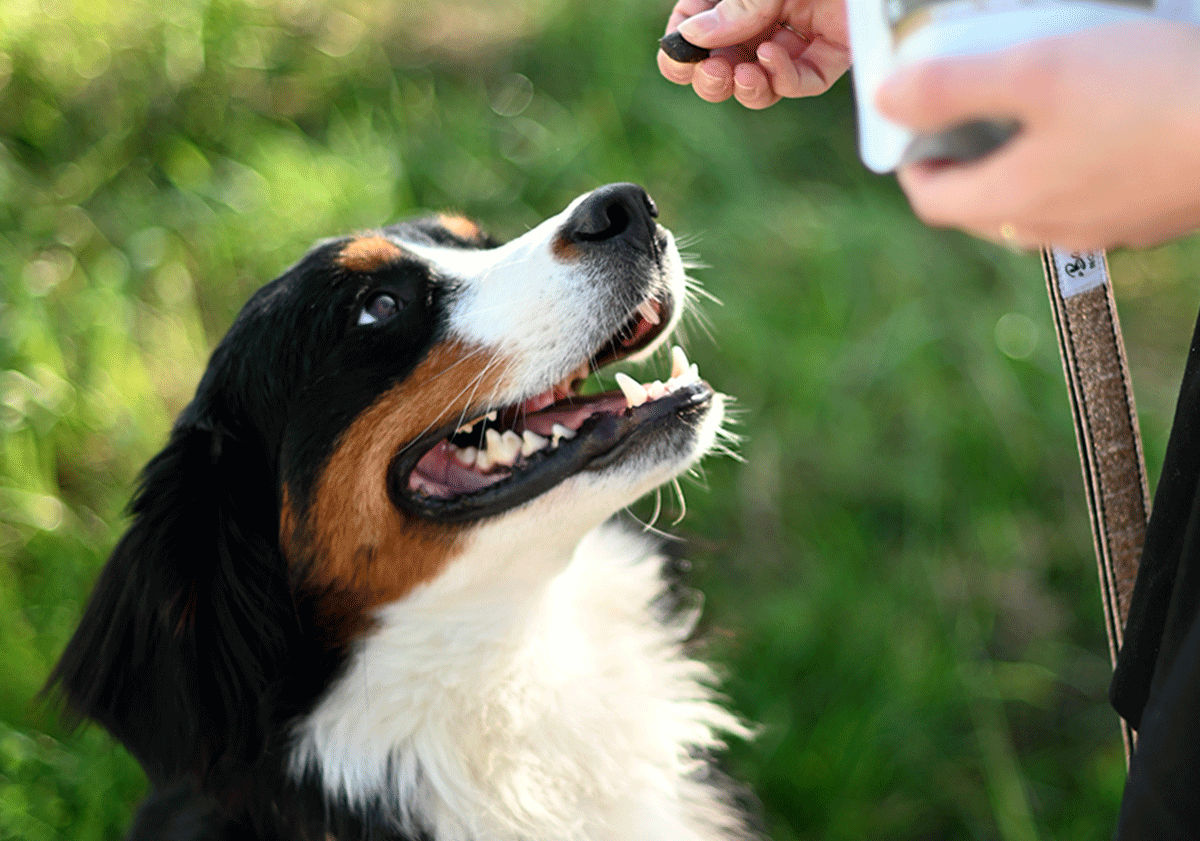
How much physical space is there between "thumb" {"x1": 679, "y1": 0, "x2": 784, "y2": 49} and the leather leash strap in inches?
23.8

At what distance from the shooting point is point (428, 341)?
1875 mm

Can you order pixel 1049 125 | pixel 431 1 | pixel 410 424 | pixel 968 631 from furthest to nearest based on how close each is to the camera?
1. pixel 431 1
2. pixel 968 631
3. pixel 410 424
4. pixel 1049 125

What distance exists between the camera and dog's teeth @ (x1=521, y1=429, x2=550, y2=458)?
5.87 feet

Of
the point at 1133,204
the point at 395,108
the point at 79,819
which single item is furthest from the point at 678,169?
the point at 1133,204

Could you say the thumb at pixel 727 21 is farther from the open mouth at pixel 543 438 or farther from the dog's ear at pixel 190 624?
the dog's ear at pixel 190 624

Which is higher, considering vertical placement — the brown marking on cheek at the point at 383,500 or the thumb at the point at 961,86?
the thumb at the point at 961,86

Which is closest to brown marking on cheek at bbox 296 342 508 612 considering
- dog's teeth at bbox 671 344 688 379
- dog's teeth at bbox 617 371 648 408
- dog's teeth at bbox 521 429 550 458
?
A: dog's teeth at bbox 521 429 550 458

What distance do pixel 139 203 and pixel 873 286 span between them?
103 inches

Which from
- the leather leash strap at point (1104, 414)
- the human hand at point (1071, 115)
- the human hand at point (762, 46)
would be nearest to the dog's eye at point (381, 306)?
the human hand at point (762, 46)

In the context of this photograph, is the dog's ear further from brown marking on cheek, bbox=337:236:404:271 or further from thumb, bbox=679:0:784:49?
thumb, bbox=679:0:784:49

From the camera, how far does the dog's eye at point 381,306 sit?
6.28ft

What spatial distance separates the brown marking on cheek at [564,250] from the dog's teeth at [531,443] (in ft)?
1.06

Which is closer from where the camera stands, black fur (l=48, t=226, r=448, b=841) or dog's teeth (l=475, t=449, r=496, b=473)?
black fur (l=48, t=226, r=448, b=841)

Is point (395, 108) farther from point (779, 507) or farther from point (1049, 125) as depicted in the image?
point (1049, 125)
